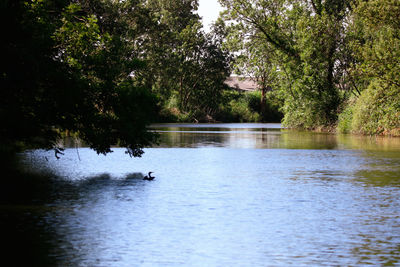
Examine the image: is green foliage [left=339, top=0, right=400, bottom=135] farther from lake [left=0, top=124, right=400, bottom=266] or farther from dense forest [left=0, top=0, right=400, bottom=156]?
lake [left=0, top=124, right=400, bottom=266]

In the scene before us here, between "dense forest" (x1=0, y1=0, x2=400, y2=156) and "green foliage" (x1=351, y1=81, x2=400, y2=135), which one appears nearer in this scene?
"dense forest" (x1=0, y1=0, x2=400, y2=156)

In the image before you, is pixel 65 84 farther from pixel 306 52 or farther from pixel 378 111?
pixel 306 52

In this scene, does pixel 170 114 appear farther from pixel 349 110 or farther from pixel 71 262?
pixel 71 262

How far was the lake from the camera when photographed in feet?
27.0

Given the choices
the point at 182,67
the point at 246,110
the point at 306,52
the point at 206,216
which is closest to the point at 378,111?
the point at 306,52

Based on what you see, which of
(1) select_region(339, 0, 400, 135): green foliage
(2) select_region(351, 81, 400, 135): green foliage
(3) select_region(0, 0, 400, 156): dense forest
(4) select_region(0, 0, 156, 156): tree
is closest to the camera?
(4) select_region(0, 0, 156, 156): tree

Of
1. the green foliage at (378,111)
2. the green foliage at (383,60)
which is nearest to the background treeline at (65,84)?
the green foliage at (383,60)

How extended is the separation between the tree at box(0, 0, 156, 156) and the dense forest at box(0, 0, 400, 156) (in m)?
0.04

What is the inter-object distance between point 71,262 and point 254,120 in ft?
263

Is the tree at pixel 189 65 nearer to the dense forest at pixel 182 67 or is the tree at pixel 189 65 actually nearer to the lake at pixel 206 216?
the dense forest at pixel 182 67

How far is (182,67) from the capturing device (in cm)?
8219

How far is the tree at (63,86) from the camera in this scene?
13891 millimetres

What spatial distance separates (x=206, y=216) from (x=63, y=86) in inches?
271

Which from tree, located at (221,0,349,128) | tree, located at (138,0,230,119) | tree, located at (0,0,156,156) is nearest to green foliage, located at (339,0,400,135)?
tree, located at (221,0,349,128)
